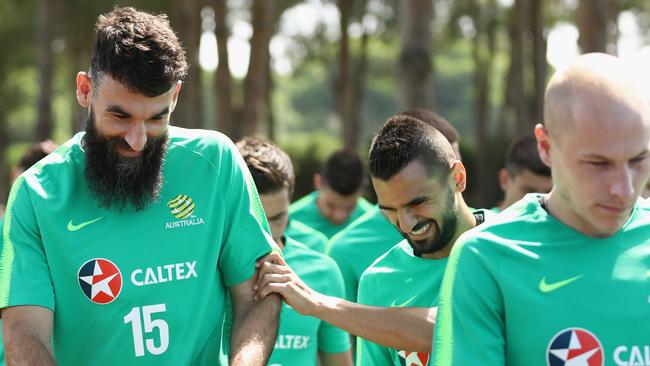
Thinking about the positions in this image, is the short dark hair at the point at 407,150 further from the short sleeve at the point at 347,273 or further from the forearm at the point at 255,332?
the short sleeve at the point at 347,273

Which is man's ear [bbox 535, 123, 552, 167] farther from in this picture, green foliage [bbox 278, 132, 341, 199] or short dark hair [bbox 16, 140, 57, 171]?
green foliage [bbox 278, 132, 341, 199]

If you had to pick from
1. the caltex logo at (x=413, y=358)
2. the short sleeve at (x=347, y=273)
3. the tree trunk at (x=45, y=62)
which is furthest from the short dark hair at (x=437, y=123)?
the tree trunk at (x=45, y=62)

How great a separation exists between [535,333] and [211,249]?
60.0 inches

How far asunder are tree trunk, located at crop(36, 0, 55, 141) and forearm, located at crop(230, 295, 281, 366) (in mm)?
18239

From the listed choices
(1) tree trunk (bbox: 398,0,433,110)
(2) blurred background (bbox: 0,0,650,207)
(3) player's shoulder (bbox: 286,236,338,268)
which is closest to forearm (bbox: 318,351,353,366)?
(3) player's shoulder (bbox: 286,236,338,268)

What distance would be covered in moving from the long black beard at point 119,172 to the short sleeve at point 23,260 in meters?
0.28

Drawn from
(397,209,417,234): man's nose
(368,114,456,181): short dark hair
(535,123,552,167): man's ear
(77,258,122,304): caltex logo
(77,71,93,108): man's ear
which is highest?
(77,71,93,108): man's ear

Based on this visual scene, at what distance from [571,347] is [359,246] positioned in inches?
170

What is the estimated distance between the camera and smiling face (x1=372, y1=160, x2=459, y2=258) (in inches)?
179

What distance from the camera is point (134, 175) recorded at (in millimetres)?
4156

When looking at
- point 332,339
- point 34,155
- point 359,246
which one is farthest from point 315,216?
point 332,339

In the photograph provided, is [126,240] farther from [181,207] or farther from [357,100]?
[357,100]

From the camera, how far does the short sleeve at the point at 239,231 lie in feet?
14.1

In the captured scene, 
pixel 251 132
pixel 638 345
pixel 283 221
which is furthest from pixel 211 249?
pixel 251 132
